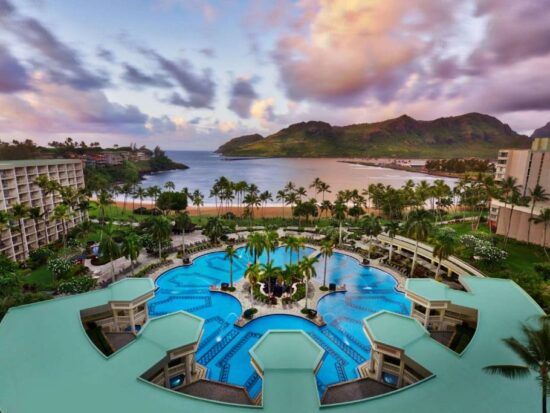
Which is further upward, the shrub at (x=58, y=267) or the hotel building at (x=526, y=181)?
the hotel building at (x=526, y=181)

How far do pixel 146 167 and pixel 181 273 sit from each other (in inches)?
6771

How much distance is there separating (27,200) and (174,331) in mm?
45211

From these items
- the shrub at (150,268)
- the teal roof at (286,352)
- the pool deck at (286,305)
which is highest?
the teal roof at (286,352)

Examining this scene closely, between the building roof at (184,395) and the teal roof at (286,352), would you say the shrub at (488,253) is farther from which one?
the teal roof at (286,352)

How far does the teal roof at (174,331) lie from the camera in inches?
775

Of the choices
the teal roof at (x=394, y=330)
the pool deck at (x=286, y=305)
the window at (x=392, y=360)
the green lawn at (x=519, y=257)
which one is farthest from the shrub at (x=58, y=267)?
the green lawn at (x=519, y=257)

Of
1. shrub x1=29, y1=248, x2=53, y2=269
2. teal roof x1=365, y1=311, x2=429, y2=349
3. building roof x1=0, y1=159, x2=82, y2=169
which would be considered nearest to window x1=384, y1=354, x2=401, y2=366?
teal roof x1=365, y1=311, x2=429, y2=349

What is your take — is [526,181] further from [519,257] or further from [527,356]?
[527,356]

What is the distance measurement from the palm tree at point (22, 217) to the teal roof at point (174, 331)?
3393 centimetres

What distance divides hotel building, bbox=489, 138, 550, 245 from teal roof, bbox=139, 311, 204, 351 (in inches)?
2228

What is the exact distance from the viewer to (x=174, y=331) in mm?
20859

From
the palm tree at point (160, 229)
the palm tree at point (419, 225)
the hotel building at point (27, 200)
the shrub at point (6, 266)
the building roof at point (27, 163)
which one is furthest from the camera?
the palm tree at point (160, 229)

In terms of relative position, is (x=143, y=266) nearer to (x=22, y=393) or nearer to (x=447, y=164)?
(x=22, y=393)

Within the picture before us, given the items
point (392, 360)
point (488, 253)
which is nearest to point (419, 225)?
point (488, 253)
